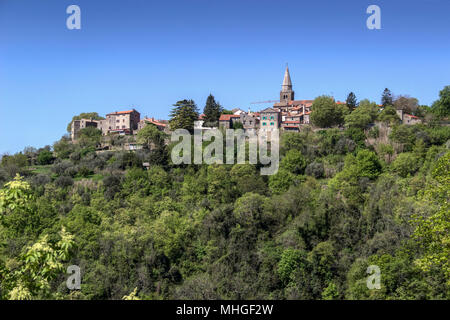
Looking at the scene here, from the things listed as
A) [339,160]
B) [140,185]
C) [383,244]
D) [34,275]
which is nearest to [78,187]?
[140,185]

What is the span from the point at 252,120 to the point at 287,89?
49.2 feet

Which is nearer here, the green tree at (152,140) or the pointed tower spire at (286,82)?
the green tree at (152,140)

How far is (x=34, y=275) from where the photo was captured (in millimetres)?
6414

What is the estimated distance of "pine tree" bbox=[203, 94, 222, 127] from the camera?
43.7m

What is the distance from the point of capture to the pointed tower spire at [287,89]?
59000 mm

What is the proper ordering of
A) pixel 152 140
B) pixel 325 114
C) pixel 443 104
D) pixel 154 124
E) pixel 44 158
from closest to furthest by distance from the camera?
pixel 443 104, pixel 325 114, pixel 152 140, pixel 44 158, pixel 154 124

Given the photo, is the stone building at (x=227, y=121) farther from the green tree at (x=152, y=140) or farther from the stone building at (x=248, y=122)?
the green tree at (x=152, y=140)

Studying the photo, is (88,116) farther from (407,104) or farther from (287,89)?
(407,104)

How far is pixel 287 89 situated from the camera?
59.5 meters

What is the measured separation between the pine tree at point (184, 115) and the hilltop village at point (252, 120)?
0.64 metres

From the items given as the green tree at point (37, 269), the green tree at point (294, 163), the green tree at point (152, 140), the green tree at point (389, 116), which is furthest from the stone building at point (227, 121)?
the green tree at point (37, 269)

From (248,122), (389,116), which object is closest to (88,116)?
(248,122)
